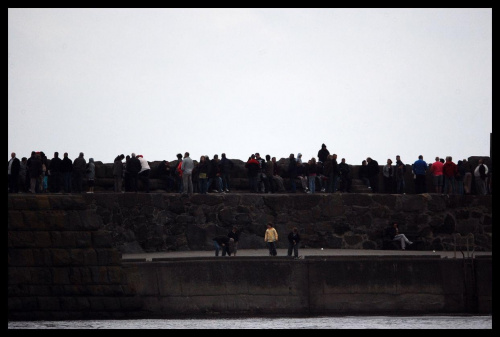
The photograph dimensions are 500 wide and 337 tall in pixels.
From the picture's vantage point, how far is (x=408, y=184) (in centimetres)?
4081

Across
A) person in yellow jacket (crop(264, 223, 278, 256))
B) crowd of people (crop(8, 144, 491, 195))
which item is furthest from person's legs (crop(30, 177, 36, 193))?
person in yellow jacket (crop(264, 223, 278, 256))

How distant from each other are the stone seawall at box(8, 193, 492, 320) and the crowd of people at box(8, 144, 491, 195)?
17.9ft

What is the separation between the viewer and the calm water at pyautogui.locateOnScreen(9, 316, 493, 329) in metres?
31.1

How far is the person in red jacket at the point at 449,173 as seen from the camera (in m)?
40.2

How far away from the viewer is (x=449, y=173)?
1591 inches

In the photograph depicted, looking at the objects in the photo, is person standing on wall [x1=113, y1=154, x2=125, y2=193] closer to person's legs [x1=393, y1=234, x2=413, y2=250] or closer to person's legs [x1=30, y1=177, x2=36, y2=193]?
person's legs [x1=30, y1=177, x2=36, y2=193]

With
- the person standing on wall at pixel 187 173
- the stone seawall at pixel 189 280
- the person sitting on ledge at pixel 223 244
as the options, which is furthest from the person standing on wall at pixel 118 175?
the stone seawall at pixel 189 280

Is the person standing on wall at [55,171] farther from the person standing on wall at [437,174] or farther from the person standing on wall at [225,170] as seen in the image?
the person standing on wall at [437,174]

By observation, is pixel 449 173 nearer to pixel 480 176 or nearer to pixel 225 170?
pixel 480 176

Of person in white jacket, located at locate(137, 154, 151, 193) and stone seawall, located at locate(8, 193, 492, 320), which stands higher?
person in white jacket, located at locate(137, 154, 151, 193)

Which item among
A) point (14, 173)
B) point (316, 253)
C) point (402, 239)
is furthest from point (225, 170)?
point (14, 173)

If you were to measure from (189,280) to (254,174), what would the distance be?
26.5 feet

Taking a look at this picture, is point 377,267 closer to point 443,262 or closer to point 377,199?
point 443,262

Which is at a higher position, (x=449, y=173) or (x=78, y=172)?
(x=78, y=172)
